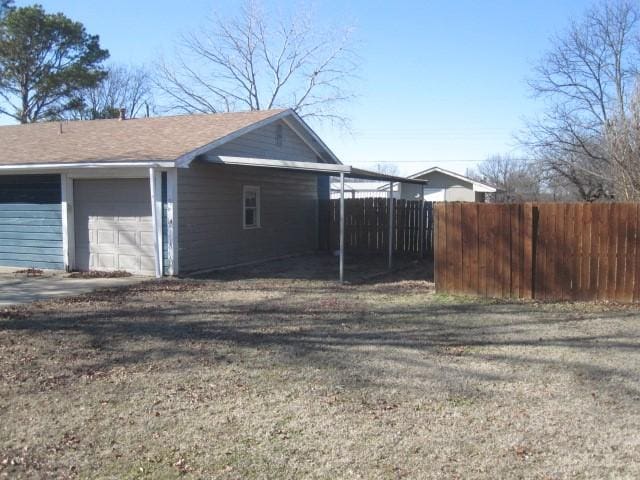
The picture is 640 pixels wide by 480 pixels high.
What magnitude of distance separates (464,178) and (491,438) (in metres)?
27.2

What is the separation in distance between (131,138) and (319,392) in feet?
36.1

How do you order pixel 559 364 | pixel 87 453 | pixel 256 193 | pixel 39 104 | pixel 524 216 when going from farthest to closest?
pixel 39 104 < pixel 256 193 < pixel 524 216 < pixel 559 364 < pixel 87 453

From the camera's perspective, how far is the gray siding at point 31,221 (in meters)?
13.7

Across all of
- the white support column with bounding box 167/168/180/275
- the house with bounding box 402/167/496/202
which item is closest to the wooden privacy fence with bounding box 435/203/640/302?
the white support column with bounding box 167/168/180/275

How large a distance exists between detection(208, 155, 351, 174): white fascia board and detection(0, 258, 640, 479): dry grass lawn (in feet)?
11.3

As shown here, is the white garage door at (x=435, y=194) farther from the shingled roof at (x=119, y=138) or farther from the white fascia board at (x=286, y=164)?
the white fascia board at (x=286, y=164)

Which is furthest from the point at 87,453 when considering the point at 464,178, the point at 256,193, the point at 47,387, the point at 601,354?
the point at 464,178

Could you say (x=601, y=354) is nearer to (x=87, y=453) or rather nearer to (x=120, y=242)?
(x=87, y=453)

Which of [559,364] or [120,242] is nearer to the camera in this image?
[559,364]

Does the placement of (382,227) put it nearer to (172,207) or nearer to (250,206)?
(250,206)

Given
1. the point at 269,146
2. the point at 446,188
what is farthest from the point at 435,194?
the point at 269,146

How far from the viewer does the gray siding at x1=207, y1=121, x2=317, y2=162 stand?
47.8 ft

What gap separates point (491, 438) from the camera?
4.38 meters

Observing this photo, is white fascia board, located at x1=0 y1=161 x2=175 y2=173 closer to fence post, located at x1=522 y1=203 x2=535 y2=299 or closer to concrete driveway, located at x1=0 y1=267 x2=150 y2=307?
concrete driveway, located at x1=0 y1=267 x2=150 y2=307
